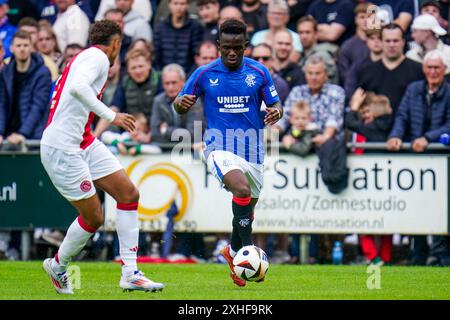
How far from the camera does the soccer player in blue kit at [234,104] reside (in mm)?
12273

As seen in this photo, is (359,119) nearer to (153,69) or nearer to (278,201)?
(278,201)

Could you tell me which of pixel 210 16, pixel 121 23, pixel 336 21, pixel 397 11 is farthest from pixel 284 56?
pixel 121 23

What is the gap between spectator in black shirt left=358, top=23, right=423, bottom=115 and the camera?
16875 millimetres

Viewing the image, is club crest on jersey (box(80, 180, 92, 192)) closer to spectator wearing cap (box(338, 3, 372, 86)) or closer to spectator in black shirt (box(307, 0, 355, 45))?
spectator wearing cap (box(338, 3, 372, 86))

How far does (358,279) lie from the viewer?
43.0ft

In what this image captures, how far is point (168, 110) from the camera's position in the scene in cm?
1742

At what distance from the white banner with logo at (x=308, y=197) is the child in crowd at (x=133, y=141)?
11 centimetres

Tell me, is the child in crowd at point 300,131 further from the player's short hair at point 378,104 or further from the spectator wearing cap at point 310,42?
the spectator wearing cap at point 310,42

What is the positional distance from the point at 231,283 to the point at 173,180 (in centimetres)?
456

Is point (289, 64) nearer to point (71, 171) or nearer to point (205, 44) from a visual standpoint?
point (205, 44)

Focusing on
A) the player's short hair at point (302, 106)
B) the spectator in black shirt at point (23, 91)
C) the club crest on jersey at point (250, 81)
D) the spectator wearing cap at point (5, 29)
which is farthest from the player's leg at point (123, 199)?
the spectator wearing cap at point (5, 29)

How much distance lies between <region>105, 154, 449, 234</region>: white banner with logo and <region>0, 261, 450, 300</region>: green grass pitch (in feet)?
4.32

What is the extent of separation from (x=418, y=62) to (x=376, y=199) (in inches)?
89.4
